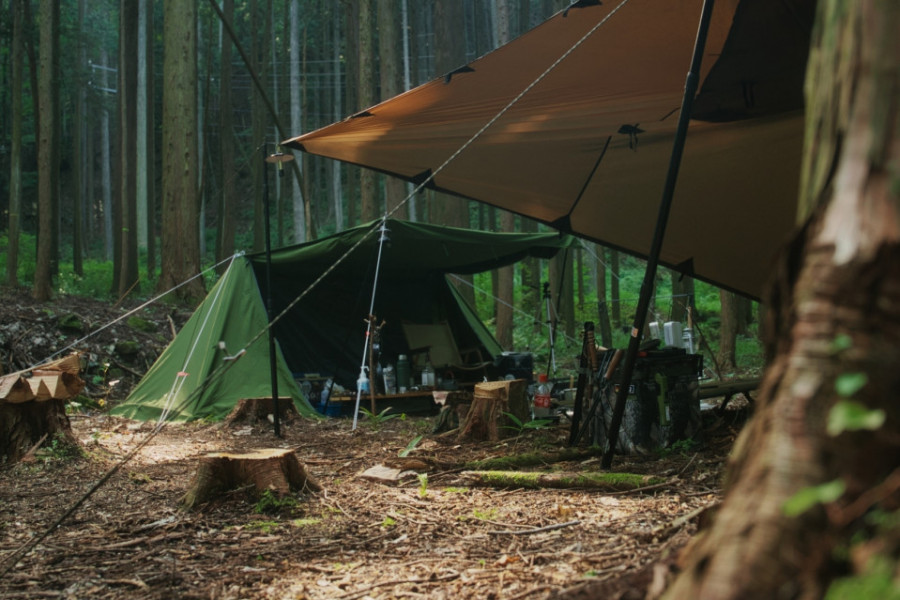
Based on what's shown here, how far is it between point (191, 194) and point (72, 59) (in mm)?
15458

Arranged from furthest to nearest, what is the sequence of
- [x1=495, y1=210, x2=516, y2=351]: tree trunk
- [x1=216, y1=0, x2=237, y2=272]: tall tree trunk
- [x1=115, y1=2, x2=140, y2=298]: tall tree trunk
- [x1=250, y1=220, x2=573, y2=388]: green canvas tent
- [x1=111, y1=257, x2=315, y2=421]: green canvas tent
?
[x1=216, y1=0, x2=237, y2=272]: tall tree trunk
[x1=115, y1=2, x2=140, y2=298]: tall tree trunk
[x1=495, y1=210, x2=516, y2=351]: tree trunk
[x1=250, y1=220, x2=573, y2=388]: green canvas tent
[x1=111, y1=257, x2=315, y2=421]: green canvas tent

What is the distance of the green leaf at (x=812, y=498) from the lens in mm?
1103

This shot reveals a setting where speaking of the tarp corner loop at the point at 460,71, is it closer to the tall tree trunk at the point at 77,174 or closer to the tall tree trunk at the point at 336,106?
the tall tree trunk at the point at 77,174

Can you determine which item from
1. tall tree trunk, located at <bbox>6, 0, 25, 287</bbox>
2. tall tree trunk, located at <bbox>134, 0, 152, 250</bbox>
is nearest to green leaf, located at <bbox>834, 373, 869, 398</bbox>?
tall tree trunk, located at <bbox>6, 0, 25, 287</bbox>

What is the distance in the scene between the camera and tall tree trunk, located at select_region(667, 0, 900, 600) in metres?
1.12

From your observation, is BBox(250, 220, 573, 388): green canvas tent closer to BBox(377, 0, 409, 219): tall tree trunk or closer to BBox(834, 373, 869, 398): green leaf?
BBox(377, 0, 409, 219): tall tree trunk

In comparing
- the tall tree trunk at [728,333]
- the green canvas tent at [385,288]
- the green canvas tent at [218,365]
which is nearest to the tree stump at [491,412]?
the green canvas tent at [385,288]

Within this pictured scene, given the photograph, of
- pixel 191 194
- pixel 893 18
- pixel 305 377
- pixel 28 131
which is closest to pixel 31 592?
pixel 893 18

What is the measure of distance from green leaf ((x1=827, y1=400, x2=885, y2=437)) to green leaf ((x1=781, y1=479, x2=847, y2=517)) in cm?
8

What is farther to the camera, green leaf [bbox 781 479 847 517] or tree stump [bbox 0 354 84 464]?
tree stump [bbox 0 354 84 464]

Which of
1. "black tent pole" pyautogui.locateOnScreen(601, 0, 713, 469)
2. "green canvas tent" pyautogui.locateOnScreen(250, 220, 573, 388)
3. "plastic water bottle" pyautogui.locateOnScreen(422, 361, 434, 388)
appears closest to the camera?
"black tent pole" pyautogui.locateOnScreen(601, 0, 713, 469)

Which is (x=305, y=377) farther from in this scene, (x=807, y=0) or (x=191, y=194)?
(x=807, y=0)

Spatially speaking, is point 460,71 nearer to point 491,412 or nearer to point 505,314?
point 491,412

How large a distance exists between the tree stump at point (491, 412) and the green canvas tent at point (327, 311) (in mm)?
1534
